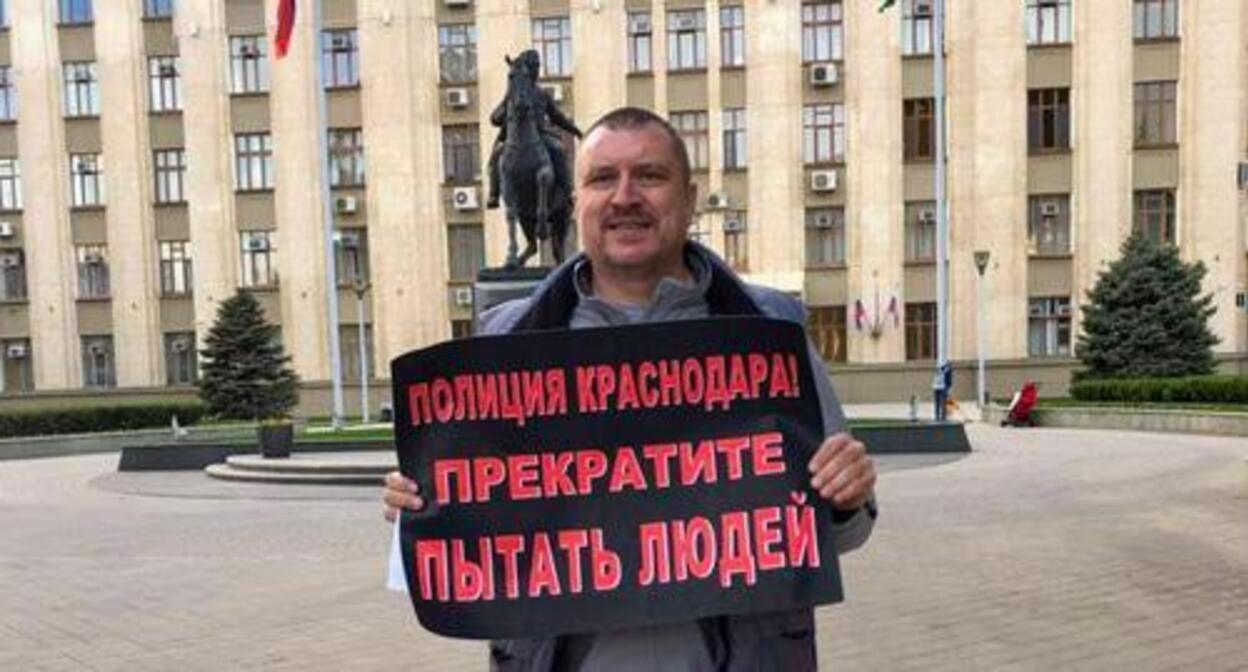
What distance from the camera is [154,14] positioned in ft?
119

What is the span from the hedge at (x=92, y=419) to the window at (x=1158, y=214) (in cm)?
2992

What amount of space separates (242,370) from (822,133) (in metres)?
20.0

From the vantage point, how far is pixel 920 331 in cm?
3406

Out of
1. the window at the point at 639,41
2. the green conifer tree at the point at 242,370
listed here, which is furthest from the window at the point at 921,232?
the green conifer tree at the point at 242,370

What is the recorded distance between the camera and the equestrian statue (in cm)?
1328

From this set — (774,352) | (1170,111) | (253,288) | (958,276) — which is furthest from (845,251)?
(774,352)

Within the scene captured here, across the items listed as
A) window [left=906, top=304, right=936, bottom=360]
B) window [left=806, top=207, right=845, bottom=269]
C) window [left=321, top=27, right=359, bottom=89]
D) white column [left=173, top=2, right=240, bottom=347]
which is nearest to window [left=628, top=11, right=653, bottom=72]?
window [left=806, top=207, right=845, bottom=269]

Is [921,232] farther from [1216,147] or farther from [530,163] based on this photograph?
[530,163]

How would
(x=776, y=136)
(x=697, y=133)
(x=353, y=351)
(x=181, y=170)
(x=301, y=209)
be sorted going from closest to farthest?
1. (x=776, y=136)
2. (x=697, y=133)
3. (x=353, y=351)
4. (x=301, y=209)
5. (x=181, y=170)

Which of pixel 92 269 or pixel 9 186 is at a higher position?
pixel 9 186

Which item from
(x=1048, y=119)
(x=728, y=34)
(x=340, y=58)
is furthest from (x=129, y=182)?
(x=1048, y=119)

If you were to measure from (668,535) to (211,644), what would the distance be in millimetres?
5370

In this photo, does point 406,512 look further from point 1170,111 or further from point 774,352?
point 1170,111

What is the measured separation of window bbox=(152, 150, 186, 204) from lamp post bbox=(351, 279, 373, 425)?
7394 mm
